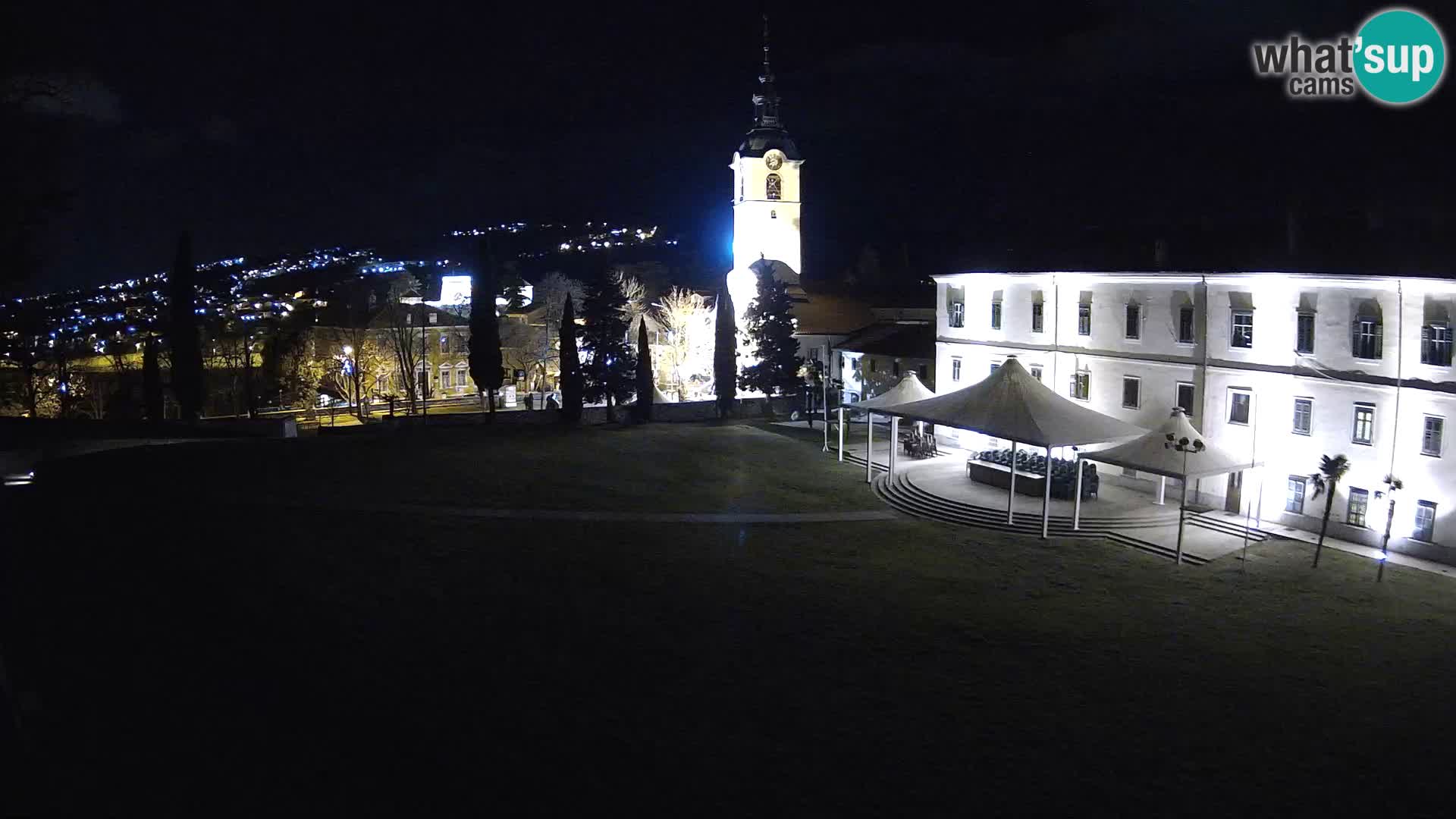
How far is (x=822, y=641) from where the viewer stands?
14.9 meters

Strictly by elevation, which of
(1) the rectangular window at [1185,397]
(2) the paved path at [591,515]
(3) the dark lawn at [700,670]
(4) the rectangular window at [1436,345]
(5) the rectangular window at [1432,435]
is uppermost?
(4) the rectangular window at [1436,345]

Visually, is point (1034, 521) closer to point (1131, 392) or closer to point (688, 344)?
point (1131, 392)

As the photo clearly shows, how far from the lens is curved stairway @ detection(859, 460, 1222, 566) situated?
21594mm

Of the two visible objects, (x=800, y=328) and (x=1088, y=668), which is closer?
(x=1088, y=668)

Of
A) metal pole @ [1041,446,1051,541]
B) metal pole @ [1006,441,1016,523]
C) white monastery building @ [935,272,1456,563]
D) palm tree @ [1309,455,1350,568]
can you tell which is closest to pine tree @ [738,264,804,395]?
white monastery building @ [935,272,1456,563]

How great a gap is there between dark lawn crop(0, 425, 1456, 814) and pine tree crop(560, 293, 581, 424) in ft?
59.2

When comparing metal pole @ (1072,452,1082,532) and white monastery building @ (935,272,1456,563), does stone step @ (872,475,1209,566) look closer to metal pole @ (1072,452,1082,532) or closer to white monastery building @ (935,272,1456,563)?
metal pole @ (1072,452,1082,532)

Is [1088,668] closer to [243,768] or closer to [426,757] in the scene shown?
[426,757]

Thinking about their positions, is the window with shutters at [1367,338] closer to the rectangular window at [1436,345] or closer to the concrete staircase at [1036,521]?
the rectangular window at [1436,345]

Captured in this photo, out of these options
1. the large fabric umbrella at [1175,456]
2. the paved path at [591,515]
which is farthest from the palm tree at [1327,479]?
the paved path at [591,515]

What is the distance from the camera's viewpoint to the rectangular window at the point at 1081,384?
28141mm

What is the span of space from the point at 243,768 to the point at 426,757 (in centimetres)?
190


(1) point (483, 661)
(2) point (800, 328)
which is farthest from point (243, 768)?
(2) point (800, 328)

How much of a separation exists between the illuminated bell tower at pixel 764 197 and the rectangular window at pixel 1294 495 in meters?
35.5
